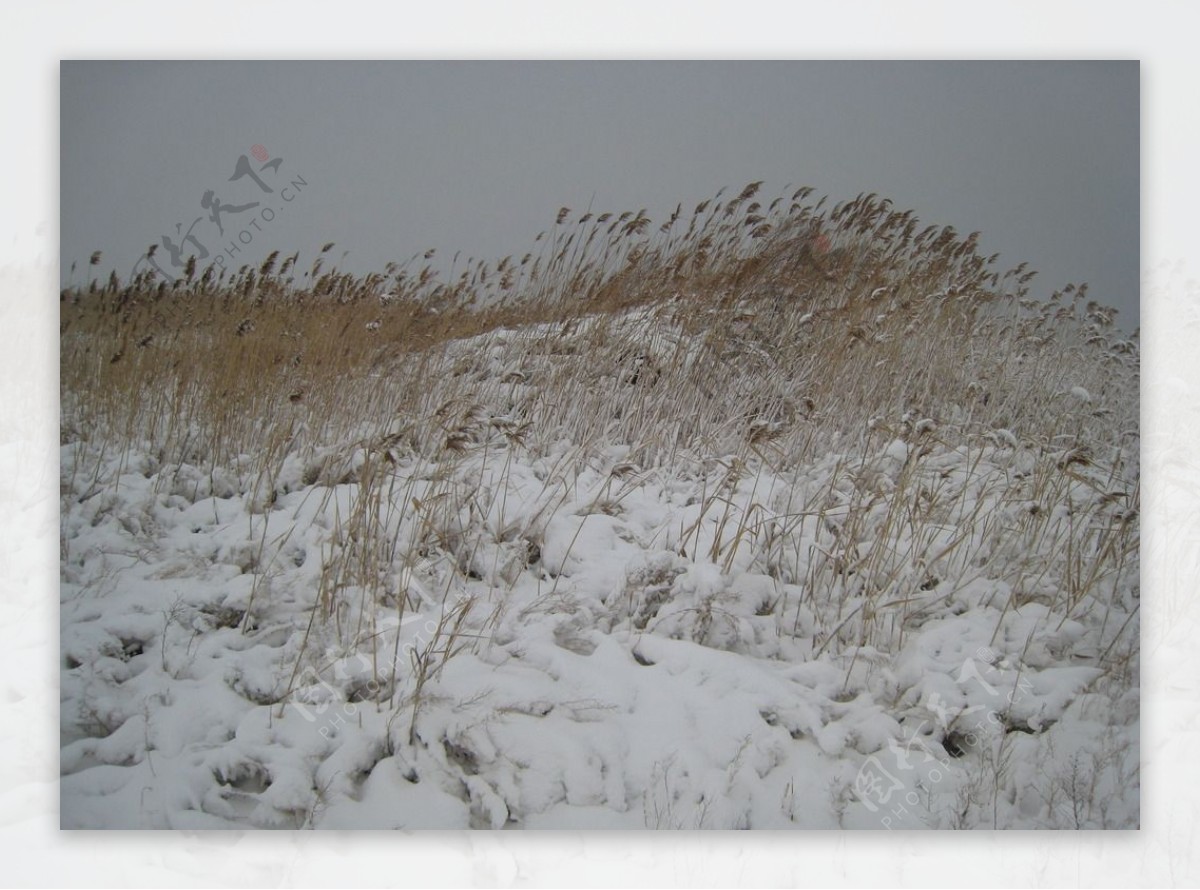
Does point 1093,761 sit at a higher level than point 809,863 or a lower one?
higher

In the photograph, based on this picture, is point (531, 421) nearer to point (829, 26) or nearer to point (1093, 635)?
point (829, 26)

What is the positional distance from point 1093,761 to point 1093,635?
0.89 feet

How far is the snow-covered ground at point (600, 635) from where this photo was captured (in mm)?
1993

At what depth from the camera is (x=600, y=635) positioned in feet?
6.70

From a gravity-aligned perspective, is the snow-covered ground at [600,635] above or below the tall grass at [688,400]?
below

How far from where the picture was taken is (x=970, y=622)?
80.9 inches

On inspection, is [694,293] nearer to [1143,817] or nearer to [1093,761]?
[1093,761]

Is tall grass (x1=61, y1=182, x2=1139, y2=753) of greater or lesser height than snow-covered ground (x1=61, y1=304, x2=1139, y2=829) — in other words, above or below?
above

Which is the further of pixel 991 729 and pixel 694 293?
pixel 694 293

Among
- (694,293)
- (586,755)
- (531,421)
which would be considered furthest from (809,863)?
A: (694,293)

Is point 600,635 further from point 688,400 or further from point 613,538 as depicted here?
point 688,400

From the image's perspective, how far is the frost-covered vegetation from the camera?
200 centimetres

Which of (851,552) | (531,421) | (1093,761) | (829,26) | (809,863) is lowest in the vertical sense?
(809,863)

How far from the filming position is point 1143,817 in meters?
2.13
